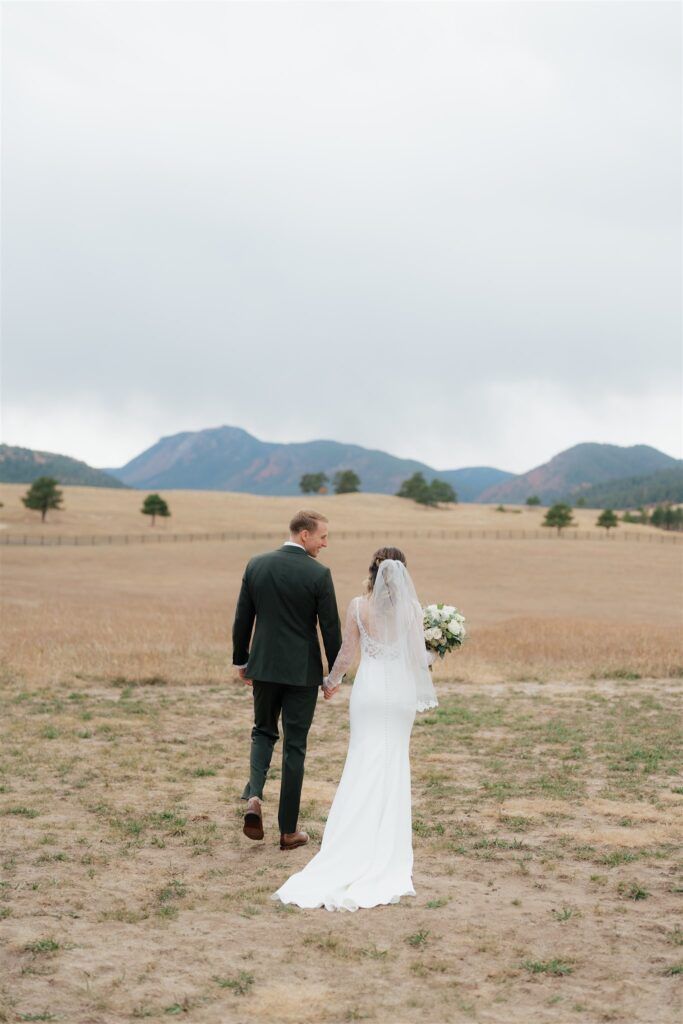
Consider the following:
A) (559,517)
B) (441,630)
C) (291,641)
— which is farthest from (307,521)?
(559,517)

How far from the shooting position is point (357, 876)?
7715 millimetres

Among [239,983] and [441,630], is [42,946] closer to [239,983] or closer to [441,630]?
[239,983]

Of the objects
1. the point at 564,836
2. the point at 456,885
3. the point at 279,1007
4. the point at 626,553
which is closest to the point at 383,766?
the point at 456,885

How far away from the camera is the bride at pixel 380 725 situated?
7973mm

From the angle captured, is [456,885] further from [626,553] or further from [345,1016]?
[626,553]

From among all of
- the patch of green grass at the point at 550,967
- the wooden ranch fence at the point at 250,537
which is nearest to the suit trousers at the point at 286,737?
the patch of green grass at the point at 550,967

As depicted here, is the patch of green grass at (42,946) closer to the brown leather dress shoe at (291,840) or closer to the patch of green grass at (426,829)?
the brown leather dress shoe at (291,840)

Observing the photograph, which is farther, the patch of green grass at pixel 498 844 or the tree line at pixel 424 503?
the tree line at pixel 424 503

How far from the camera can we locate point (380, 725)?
854cm

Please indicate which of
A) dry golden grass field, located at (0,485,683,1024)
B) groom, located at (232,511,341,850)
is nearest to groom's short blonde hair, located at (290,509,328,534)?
groom, located at (232,511,341,850)

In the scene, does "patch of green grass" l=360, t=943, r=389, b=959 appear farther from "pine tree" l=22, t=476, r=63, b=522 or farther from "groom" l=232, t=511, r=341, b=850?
"pine tree" l=22, t=476, r=63, b=522

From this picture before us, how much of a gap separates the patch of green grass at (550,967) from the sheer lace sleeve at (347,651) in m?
3.01

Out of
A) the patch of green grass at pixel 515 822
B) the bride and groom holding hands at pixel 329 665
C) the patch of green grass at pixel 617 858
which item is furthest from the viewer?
the patch of green grass at pixel 515 822

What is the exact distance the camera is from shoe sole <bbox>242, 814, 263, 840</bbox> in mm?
8625
